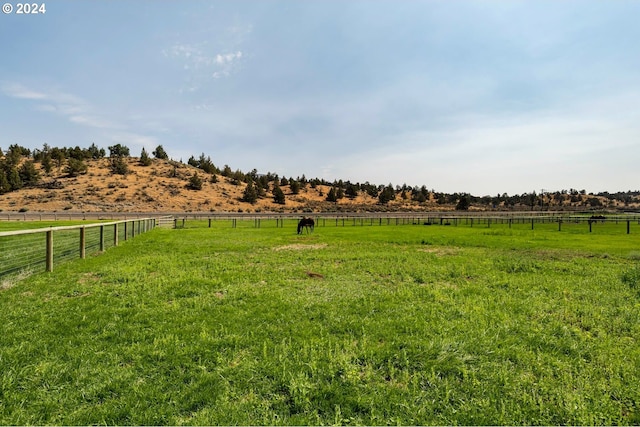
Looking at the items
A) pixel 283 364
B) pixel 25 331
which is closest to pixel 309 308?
pixel 283 364

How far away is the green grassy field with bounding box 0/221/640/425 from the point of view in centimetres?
321

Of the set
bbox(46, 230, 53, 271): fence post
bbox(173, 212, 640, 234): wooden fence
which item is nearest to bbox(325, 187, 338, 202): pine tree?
bbox(173, 212, 640, 234): wooden fence

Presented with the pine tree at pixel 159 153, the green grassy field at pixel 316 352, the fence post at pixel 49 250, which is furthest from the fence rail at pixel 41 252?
the pine tree at pixel 159 153

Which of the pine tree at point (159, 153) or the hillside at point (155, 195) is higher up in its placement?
the pine tree at point (159, 153)

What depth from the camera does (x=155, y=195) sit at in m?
75.6

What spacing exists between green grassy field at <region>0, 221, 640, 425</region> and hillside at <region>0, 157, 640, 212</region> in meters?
69.2

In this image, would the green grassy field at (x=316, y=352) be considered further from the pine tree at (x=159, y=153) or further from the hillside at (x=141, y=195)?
the pine tree at (x=159, y=153)

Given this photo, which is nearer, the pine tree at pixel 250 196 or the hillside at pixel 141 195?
the hillside at pixel 141 195

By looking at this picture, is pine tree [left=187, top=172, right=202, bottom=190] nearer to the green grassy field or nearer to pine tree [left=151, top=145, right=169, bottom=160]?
pine tree [left=151, top=145, right=169, bottom=160]

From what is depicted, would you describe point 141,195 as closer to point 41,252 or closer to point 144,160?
point 144,160

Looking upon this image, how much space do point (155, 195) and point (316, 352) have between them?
267 feet

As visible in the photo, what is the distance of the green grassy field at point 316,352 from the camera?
3.21m

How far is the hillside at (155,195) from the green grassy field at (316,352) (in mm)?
69209

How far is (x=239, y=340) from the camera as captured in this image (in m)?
4.71
